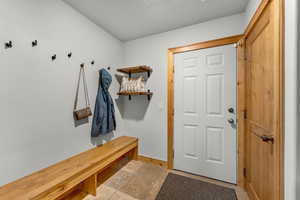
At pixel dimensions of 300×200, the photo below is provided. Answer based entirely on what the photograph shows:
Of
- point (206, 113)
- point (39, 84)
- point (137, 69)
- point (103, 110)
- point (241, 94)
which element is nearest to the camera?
point (39, 84)

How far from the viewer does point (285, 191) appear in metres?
0.85

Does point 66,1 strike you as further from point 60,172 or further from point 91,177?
point 91,177

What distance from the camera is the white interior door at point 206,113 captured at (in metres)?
1.79

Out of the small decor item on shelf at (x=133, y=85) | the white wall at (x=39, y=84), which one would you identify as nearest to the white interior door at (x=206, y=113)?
the small decor item on shelf at (x=133, y=85)

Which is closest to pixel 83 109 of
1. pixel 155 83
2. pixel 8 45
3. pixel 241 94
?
pixel 8 45

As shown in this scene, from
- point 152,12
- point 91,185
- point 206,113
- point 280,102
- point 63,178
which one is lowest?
point 91,185

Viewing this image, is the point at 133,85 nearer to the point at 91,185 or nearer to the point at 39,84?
the point at 39,84

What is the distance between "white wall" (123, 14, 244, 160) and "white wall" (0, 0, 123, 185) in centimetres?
88

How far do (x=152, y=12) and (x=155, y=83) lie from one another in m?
1.08

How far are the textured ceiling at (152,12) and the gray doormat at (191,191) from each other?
241 cm

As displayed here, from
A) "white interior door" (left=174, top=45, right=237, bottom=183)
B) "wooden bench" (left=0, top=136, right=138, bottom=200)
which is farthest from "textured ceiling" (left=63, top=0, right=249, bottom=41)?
"wooden bench" (left=0, top=136, right=138, bottom=200)

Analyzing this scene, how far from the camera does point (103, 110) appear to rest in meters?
2.04

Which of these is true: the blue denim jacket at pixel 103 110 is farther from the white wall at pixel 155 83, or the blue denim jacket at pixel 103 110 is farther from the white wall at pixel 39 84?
the white wall at pixel 155 83

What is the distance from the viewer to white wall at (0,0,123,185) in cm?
116
